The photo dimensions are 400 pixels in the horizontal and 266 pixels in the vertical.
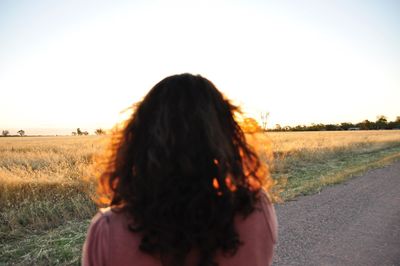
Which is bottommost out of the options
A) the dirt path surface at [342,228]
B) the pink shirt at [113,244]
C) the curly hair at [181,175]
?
the dirt path surface at [342,228]

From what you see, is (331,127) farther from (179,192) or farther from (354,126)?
(179,192)

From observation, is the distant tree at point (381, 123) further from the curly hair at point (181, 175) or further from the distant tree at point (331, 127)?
the curly hair at point (181, 175)

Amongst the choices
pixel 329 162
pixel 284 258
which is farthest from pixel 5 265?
pixel 329 162

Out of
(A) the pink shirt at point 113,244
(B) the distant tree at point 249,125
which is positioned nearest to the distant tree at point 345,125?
(B) the distant tree at point 249,125

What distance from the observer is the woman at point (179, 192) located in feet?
3.75

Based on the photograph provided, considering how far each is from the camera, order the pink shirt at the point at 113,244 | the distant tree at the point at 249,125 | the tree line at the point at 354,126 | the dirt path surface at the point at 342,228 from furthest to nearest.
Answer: the tree line at the point at 354,126
the dirt path surface at the point at 342,228
the distant tree at the point at 249,125
the pink shirt at the point at 113,244

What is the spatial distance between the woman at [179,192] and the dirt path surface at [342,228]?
12.3 feet

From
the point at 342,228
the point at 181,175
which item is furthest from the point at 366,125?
the point at 181,175

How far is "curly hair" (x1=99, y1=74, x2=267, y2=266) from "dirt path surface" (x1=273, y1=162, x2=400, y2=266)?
381 cm

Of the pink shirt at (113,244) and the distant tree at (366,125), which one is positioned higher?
the distant tree at (366,125)

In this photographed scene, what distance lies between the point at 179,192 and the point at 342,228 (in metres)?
5.48

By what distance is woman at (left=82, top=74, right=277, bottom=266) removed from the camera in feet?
3.75

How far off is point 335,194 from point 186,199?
8088 millimetres

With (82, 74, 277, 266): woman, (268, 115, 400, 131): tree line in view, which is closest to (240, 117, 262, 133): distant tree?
(82, 74, 277, 266): woman
